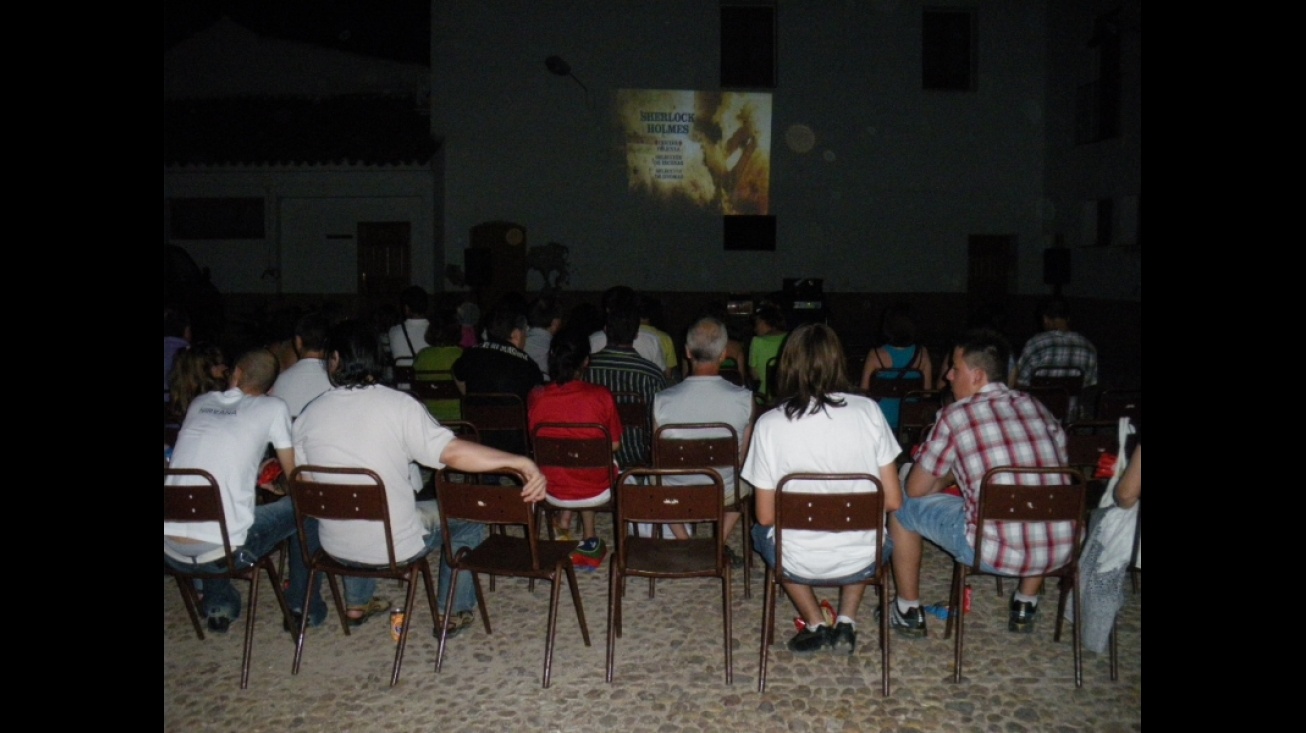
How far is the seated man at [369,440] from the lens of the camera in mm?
3412

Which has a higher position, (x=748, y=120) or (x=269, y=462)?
(x=748, y=120)

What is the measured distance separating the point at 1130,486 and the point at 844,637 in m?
1.16

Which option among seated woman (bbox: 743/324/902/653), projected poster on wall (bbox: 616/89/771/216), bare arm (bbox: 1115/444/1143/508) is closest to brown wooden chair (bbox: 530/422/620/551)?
seated woman (bbox: 743/324/902/653)

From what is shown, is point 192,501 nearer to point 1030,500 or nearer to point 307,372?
point 307,372

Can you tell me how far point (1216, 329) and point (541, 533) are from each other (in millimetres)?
4204

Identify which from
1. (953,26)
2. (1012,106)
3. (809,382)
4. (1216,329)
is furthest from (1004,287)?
(1216,329)

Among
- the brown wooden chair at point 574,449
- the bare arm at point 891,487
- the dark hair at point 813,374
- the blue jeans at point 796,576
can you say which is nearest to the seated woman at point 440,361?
the brown wooden chair at point 574,449

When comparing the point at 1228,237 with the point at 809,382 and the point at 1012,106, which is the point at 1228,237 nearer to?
the point at 809,382

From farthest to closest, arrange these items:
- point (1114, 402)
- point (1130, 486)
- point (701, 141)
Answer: point (701, 141)
point (1114, 402)
point (1130, 486)

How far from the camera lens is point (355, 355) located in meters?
3.49

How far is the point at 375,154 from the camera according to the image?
16375 millimetres

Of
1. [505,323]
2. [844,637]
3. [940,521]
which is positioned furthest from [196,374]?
[940,521]

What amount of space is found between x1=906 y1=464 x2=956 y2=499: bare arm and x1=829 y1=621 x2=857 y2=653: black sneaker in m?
0.56

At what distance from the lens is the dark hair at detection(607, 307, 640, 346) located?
5.05 m
